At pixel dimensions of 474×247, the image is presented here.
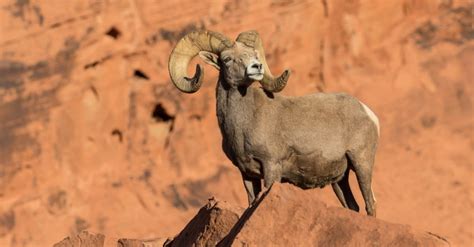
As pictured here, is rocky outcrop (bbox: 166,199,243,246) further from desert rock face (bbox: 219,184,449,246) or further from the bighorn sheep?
the bighorn sheep

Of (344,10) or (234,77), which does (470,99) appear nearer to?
(344,10)

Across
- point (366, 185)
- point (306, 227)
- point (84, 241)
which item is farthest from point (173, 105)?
point (306, 227)

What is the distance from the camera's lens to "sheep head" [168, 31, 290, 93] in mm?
15984

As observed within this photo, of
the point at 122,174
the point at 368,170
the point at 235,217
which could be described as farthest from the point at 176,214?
the point at 235,217

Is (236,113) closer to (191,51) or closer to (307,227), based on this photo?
(191,51)

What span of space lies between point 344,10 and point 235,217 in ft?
49.7

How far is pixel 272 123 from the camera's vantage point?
16.3 meters

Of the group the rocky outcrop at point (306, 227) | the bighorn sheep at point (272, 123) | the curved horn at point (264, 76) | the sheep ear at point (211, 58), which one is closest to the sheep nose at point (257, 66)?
the bighorn sheep at point (272, 123)

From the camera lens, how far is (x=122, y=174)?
26781mm

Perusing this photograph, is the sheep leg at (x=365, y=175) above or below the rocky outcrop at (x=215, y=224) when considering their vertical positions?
below

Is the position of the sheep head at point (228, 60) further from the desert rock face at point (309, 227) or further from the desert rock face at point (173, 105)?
the desert rock face at point (173, 105)

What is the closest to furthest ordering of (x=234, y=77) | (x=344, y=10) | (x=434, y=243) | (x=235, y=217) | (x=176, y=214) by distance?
(x=434, y=243) → (x=235, y=217) → (x=234, y=77) → (x=176, y=214) → (x=344, y=10)

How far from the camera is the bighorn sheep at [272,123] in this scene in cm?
1614

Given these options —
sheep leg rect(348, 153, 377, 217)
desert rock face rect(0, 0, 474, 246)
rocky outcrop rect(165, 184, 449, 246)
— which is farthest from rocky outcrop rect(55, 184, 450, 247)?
desert rock face rect(0, 0, 474, 246)
